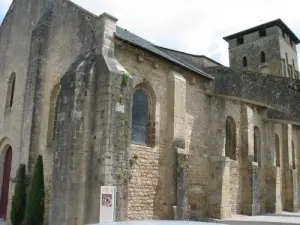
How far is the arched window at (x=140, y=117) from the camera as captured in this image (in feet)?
38.8

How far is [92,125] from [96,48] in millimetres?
2506

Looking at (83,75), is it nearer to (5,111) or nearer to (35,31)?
(35,31)

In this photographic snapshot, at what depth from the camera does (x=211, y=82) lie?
1480 cm

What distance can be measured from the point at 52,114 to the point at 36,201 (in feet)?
10.1

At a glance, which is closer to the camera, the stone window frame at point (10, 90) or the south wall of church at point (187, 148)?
the south wall of church at point (187, 148)

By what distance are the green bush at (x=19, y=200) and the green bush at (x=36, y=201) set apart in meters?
0.61

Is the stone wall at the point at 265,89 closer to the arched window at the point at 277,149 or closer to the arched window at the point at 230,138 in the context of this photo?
the arched window at the point at 230,138

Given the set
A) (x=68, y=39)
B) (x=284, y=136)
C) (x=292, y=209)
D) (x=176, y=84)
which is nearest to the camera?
(x=68, y=39)

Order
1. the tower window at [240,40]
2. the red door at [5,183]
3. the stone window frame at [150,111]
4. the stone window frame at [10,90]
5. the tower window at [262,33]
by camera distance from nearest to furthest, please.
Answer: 1. the stone window frame at [150,111]
2. the red door at [5,183]
3. the stone window frame at [10,90]
4. the tower window at [262,33]
5. the tower window at [240,40]

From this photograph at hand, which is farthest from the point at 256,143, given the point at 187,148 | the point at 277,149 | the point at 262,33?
the point at 262,33

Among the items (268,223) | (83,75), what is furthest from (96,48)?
(268,223)

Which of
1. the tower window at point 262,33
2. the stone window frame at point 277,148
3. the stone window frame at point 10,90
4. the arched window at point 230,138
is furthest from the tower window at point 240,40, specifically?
the stone window frame at point 10,90

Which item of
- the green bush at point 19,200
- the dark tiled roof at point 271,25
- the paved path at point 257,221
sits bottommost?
the paved path at point 257,221

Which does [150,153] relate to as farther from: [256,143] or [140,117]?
[256,143]
